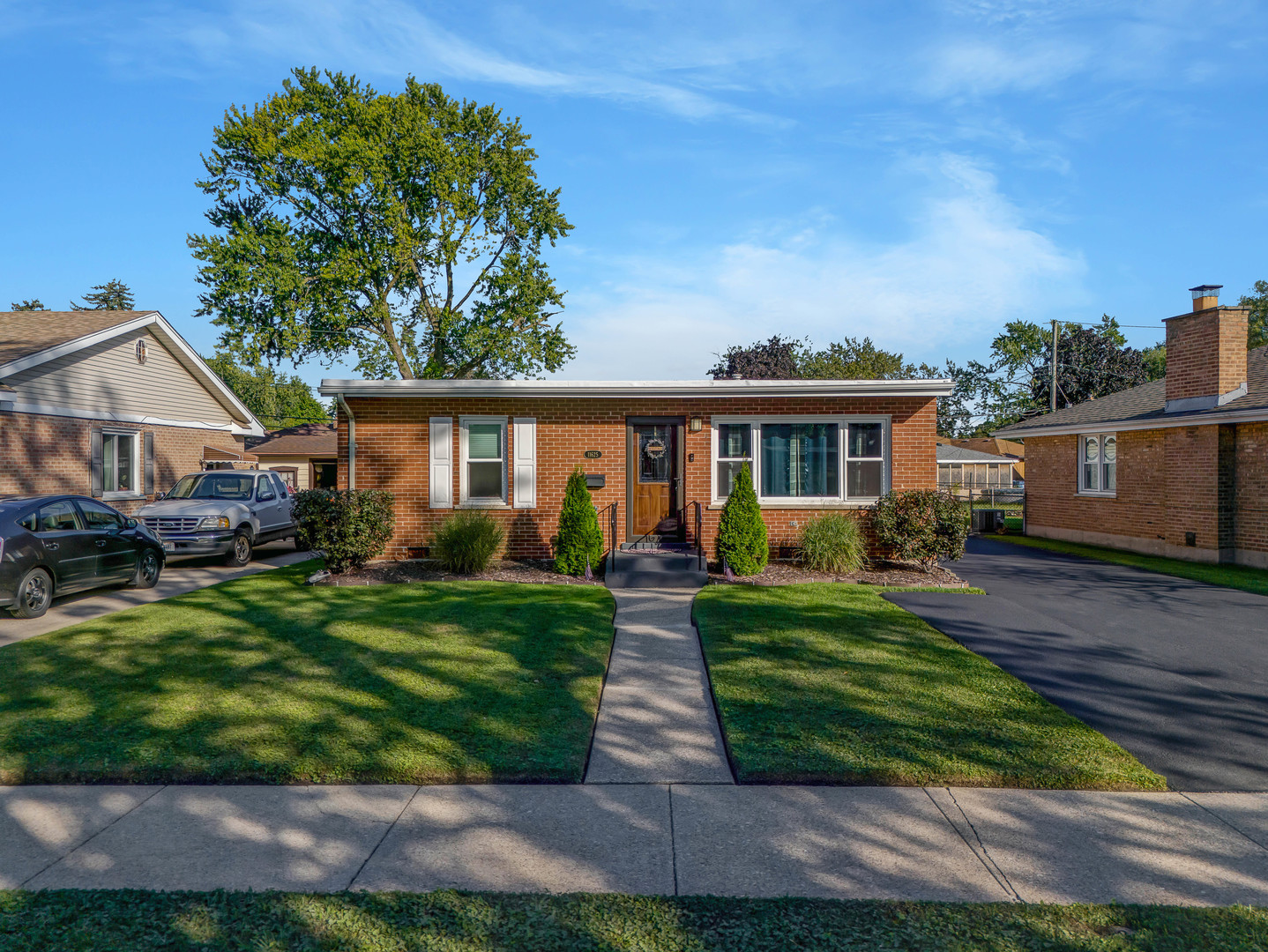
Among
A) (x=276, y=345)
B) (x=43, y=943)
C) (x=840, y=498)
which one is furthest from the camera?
(x=276, y=345)

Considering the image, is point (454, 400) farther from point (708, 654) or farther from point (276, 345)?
point (276, 345)

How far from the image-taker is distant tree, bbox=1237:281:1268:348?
46625 mm

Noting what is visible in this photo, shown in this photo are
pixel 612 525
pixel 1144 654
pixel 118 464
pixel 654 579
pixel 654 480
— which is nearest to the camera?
pixel 1144 654

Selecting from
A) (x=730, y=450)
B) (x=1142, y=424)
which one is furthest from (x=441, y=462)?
(x=1142, y=424)

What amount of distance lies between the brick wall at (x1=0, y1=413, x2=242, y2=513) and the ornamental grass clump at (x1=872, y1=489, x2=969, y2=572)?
16.2 metres

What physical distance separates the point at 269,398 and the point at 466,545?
66.7 metres

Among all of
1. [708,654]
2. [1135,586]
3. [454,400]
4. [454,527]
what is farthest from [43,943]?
[1135,586]

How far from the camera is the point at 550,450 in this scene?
524 inches

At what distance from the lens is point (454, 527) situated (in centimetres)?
1217

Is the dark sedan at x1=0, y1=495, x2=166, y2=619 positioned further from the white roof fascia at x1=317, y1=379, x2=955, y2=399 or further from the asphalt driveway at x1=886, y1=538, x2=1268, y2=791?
the asphalt driveway at x1=886, y1=538, x2=1268, y2=791

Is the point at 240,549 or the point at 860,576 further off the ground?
the point at 240,549

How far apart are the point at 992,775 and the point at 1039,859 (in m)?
0.95

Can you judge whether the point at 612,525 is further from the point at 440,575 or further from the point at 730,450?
the point at 440,575

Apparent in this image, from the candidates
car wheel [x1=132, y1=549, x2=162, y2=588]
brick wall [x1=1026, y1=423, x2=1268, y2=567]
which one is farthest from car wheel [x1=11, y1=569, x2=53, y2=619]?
brick wall [x1=1026, y1=423, x2=1268, y2=567]
